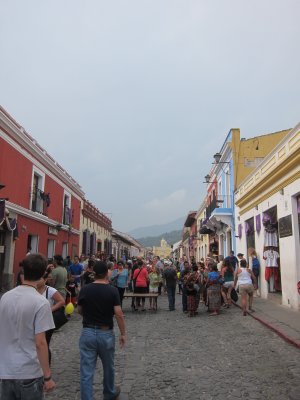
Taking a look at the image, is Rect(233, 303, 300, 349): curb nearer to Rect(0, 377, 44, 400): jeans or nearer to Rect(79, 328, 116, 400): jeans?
Rect(79, 328, 116, 400): jeans

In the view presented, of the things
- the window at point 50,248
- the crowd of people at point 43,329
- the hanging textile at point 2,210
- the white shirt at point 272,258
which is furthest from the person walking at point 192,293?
the window at point 50,248

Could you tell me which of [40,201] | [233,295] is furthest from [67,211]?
[233,295]

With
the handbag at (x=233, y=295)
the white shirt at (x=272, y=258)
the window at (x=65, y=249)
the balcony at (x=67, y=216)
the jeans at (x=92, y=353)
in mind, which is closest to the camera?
the jeans at (x=92, y=353)

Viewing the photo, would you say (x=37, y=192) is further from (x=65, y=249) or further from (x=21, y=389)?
(x=21, y=389)

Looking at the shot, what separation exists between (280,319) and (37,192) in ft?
39.2

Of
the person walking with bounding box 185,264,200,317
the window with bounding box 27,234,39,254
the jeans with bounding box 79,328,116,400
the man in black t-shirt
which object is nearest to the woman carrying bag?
the man in black t-shirt

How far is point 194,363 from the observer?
581 centimetres

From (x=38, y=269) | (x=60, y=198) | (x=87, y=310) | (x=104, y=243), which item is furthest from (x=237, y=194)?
(x=104, y=243)

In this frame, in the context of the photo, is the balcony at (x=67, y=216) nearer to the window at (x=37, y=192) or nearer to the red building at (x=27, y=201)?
the red building at (x=27, y=201)

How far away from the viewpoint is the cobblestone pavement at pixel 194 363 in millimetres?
4590

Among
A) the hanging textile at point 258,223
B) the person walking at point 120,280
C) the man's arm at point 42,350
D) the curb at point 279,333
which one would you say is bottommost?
the curb at point 279,333

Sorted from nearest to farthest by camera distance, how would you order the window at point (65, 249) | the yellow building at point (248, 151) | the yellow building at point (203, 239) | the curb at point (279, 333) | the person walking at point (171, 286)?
1. the curb at point (279, 333)
2. the person walking at point (171, 286)
3. the yellow building at point (248, 151)
4. the window at point (65, 249)
5. the yellow building at point (203, 239)

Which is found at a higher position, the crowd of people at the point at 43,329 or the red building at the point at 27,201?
the red building at the point at 27,201

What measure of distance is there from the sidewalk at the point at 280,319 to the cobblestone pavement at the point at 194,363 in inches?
6.9
